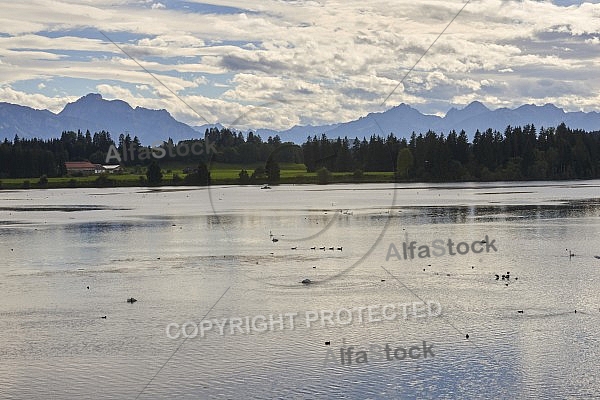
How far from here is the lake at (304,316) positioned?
1817 cm

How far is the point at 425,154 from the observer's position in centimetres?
16312

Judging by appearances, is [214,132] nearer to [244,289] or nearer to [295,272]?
[244,289]

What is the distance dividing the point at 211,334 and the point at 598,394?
1029cm

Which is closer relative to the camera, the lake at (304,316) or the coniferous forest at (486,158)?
the lake at (304,316)

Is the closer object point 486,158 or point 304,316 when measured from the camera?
point 304,316

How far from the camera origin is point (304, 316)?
2448 centimetres

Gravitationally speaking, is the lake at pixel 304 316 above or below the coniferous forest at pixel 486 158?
below

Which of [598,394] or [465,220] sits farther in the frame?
[465,220]

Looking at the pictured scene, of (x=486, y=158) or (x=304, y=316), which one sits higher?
(x=486, y=158)

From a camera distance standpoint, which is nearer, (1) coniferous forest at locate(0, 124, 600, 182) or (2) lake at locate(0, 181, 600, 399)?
(2) lake at locate(0, 181, 600, 399)

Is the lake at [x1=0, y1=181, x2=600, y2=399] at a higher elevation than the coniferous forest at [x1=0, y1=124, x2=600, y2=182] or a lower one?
lower

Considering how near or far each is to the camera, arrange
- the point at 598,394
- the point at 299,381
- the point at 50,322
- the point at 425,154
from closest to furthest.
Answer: the point at 598,394 → the point at 299,381 → the point at 50,322 → the point at 425,154

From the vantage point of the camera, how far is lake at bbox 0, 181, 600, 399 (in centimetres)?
1817

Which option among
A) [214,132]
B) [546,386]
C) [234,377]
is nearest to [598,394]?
[546,386]
